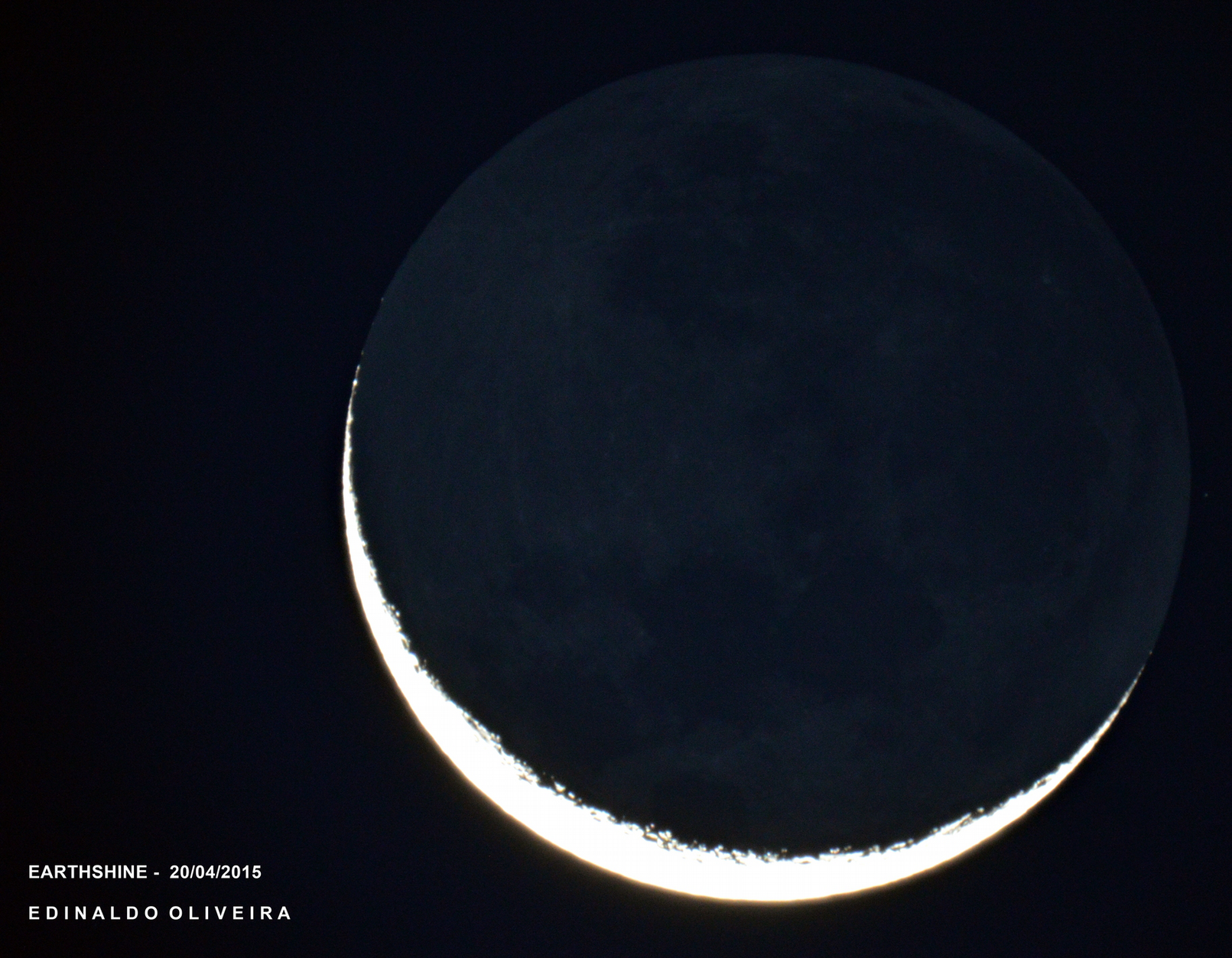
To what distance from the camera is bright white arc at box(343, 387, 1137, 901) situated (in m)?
6.37

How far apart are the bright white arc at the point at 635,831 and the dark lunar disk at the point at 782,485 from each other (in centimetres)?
16

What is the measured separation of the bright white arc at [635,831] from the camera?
637 cm

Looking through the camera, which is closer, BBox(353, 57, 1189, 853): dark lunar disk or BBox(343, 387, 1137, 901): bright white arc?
BBox(353, 57, 1189, 853): dark lunar disk

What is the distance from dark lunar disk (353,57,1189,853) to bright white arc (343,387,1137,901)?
16 centimetres

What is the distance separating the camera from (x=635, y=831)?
6.34 meters

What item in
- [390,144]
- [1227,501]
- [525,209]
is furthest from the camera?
[390,144]

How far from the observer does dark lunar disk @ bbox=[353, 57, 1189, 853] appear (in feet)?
19.6

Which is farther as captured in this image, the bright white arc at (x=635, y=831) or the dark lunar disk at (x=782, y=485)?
the bright white arc at (x=635, y=831)

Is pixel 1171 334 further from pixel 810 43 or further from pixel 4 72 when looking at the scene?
pixel 4 72

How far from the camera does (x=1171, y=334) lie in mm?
8148

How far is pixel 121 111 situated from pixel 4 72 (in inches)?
40.6

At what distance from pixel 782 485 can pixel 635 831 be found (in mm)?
2197

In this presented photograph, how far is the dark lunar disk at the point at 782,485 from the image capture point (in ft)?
19.6

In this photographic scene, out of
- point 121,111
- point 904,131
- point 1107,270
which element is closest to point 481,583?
point 904,131
